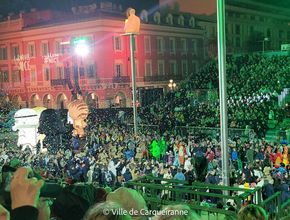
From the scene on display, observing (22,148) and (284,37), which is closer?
(22,148)

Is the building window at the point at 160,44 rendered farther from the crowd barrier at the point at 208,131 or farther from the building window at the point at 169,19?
the crowd barrier at the point at 208,131

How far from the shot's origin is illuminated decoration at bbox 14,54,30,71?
35.9 m

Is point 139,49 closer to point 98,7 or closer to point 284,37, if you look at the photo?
point 98,7

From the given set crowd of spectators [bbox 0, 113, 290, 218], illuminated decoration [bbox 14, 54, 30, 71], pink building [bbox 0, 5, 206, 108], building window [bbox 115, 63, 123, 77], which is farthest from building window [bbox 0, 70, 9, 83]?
crowd of spectators [bbox 0, 113, 290, 218]

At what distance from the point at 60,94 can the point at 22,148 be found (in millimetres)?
18144

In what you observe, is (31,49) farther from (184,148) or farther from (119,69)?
(184,148)

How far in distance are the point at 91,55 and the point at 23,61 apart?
Answer: 24.9ft

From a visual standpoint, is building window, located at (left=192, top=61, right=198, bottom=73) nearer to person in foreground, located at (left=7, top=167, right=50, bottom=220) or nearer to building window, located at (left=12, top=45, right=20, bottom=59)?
building window, located at (left=12, top=45, right=20, bottom=59)

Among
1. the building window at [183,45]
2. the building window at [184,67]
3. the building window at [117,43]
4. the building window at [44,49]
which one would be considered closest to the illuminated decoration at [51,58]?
the building window at [44,49]

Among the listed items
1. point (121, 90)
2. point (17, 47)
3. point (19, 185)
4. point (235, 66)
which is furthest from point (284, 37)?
point (19, 185)

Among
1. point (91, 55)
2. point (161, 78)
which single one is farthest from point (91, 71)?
point (161, 78)

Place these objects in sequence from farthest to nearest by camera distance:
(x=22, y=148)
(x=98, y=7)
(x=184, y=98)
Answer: (x=98, y=7), (x=184, y=98), (x=22, y=148)

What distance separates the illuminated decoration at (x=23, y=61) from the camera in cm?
3591

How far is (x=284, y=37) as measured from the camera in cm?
3809
